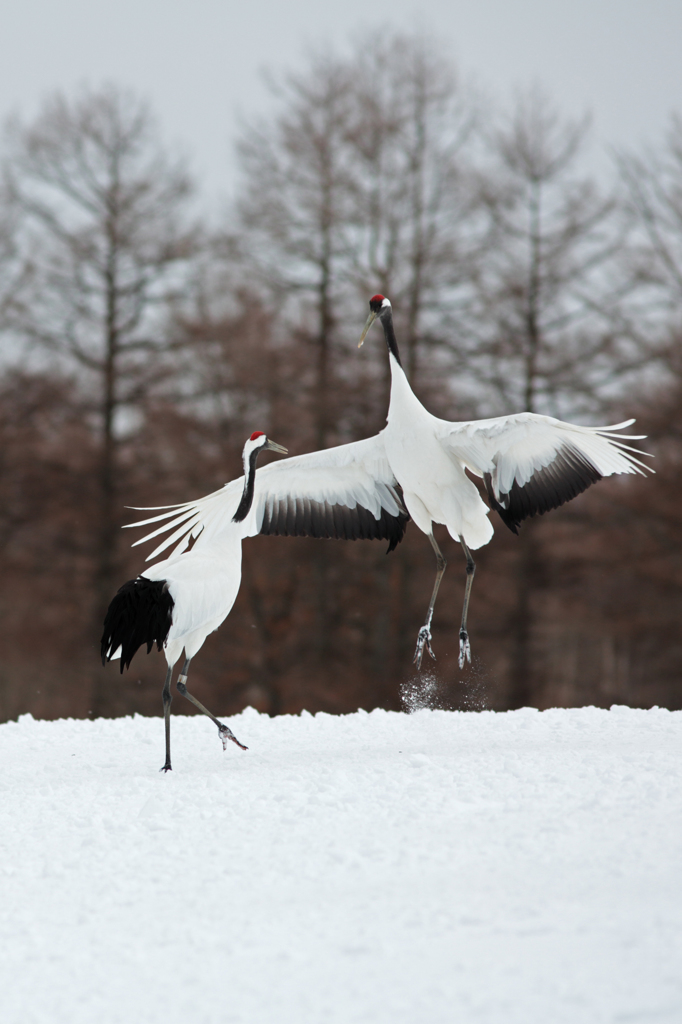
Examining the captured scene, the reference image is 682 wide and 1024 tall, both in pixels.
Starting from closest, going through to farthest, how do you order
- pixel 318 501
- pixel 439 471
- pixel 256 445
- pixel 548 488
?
1. pixel 439 471
2. pixel 548 488
3. pixel 256 445
4. pixel 318 501

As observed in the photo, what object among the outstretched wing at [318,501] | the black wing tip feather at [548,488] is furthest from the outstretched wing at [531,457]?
the outstretched wing at [318,501]

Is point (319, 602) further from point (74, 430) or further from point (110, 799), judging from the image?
point (110, 799)

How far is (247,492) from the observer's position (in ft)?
19.6

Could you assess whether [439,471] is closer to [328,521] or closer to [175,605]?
[328,521]

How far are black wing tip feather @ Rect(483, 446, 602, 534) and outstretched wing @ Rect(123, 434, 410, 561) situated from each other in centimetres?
91

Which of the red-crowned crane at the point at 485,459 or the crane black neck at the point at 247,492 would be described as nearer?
the red-crowned crane at the point at 485,459

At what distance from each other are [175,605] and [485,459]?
2.02m

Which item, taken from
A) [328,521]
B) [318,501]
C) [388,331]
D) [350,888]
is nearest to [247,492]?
[318,501]

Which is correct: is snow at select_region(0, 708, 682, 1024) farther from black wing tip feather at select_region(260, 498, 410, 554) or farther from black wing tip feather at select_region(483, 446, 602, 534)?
black wing tip feather at select_region(260, 498, 410, 554)

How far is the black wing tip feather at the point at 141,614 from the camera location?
18.0 ft

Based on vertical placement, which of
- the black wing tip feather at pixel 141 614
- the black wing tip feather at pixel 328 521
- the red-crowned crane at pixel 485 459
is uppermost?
the red-crowned crane at pixel 485 459

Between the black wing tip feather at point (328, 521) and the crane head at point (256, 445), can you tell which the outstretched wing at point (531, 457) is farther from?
the crane head at point (256, 445)

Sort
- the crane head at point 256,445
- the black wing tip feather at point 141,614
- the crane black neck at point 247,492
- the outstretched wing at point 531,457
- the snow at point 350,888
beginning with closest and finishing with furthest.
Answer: the snow at point 350,888 < the black wing tip feather at point 141,614 < the outstretched wing at point 531,457 < the crane black neck at point 247,492 < the crane head at point 256,445

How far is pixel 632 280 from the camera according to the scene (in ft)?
42.5
